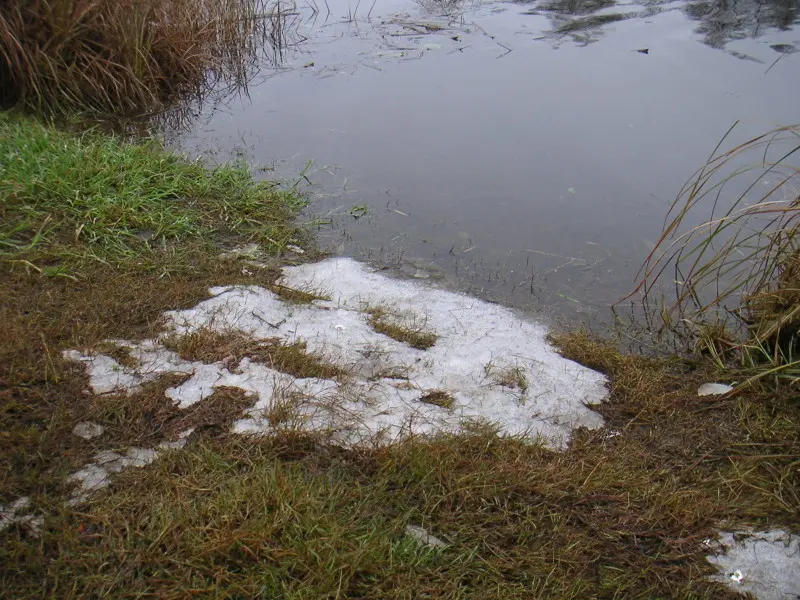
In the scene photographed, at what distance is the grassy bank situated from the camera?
1931mm

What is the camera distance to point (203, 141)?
532cm

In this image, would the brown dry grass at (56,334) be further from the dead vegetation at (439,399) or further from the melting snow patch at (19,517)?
the dead vegetation at (439,399)

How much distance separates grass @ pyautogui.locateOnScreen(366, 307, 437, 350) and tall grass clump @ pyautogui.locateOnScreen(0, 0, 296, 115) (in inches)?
127

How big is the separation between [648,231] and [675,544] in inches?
103

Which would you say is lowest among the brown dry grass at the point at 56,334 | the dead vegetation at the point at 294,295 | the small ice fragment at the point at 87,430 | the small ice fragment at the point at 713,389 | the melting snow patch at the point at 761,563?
the small ice fragment at the point at 713,389

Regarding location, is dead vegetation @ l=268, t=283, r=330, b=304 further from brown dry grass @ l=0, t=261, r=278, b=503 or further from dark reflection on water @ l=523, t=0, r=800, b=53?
dark reflection on water @ l=523, t=0, r=800, b=53

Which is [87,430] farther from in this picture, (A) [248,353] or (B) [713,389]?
(B) [713,389]

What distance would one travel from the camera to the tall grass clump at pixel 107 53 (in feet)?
15.9

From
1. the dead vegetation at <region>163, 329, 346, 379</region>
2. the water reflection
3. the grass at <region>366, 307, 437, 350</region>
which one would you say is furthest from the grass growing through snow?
the water reflection

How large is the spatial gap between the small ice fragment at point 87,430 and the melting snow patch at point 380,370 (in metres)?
0.20

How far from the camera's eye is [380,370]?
2906 mm

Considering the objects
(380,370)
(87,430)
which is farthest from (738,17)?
(87,430)

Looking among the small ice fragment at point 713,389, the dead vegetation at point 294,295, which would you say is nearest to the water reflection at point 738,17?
the small ice fragment at point 713,389

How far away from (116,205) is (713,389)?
3.09 metres
